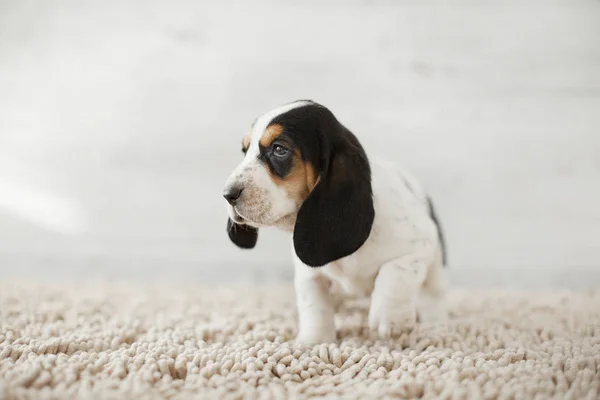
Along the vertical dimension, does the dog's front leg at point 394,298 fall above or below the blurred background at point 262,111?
below

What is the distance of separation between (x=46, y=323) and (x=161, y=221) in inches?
79.6

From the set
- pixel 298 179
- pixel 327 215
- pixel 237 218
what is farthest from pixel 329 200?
pixel 237 218

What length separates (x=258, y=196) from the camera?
6.77 feet

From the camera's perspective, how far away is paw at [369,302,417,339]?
2.27 meters

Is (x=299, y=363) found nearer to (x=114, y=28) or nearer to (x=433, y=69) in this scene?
(x=433, y=69)

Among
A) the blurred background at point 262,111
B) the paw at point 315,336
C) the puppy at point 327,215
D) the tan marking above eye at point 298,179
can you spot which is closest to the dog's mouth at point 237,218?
the puppy at point 327,215

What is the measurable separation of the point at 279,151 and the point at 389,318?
32.0 inches

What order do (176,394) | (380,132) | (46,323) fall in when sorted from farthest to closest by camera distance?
(380,132) < (46,323) < (176,394)

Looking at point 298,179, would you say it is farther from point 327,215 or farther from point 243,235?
point 243,235

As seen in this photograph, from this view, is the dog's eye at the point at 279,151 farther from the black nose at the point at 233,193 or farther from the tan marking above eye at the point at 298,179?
the black nose at the point at 233,193

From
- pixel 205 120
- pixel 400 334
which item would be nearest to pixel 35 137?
pixel 205 120

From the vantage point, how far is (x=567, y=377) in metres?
1.75

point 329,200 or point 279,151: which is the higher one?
point 279,151

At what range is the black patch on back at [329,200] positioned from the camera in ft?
6.76
